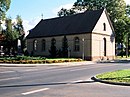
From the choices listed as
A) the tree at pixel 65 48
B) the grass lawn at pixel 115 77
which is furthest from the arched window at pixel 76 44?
the grass lawn at pixel 115 77

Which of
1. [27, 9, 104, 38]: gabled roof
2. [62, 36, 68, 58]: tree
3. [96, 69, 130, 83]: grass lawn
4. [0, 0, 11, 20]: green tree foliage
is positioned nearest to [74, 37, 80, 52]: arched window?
[27, 9, 104, 38]: gabled roof

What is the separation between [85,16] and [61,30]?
524 centimetres

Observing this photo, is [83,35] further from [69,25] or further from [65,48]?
[69,25]

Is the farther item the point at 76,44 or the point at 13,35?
the point at 13,35

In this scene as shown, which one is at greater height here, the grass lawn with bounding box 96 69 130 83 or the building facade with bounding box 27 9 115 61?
the building facade with bounding box 27 9 115 61

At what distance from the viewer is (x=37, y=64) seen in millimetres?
35250

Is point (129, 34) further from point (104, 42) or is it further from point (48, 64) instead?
point (48, 64)

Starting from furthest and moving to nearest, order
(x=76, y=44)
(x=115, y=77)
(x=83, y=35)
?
(x=76, y=44) → (x=83, y=35) → (x=115, y=77)

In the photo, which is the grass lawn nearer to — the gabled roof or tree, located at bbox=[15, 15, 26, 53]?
the gabled roof

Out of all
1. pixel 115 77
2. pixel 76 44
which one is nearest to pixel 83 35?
pixel 76 44

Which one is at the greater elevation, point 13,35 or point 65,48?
point 13,35

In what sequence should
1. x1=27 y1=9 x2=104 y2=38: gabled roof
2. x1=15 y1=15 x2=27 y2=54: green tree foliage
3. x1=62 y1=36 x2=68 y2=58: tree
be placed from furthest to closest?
x1=15 y1=15 x2=27 y2=54: green tree foliage, x1=62 y1=36 x2=68 y2=58: tree, x1=27 y1=9 x2=104 y2=38: gabled roof

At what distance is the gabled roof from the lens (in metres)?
52.2

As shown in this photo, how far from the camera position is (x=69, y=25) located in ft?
183
